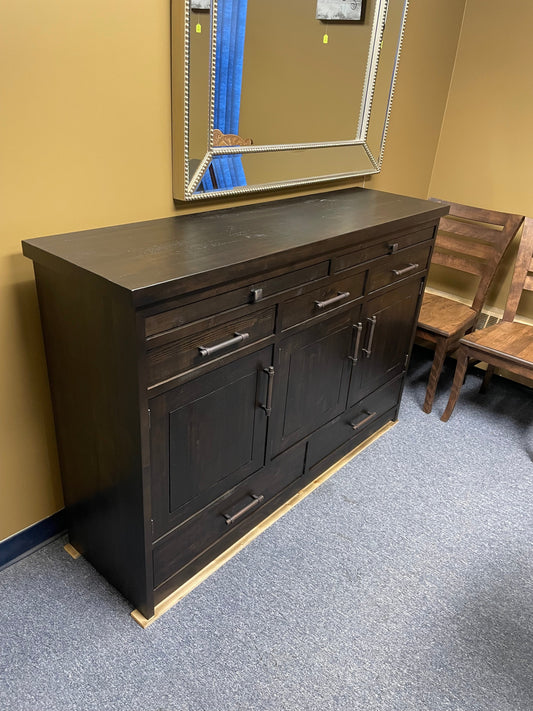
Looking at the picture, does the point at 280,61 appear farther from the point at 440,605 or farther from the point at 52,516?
the point at 440,605

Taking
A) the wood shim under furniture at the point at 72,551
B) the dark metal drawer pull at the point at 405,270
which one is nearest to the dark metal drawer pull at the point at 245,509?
the wood shim under furniture at the point at 72,551

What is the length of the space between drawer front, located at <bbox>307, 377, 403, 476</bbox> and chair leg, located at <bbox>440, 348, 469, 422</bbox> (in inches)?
9.8

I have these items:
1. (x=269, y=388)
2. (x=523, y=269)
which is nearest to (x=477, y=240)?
(x=523, y=269)

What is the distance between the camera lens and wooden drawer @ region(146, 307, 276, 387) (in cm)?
106

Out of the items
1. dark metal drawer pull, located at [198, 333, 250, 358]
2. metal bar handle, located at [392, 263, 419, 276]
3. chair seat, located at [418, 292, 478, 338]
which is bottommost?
chair seat, located at [418, 292, 478, 338]

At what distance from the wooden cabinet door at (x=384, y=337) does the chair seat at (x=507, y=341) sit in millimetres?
282

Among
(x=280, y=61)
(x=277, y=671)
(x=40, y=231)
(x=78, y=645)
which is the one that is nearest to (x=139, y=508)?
(x=78, y=645)

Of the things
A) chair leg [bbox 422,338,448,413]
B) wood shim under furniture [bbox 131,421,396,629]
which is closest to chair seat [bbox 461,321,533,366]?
chair leg [bbox 422,338,448,413]

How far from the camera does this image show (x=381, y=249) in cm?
162

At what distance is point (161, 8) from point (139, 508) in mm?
1158

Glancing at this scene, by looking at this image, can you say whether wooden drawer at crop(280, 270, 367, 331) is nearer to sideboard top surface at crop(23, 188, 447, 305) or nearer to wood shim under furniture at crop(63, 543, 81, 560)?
sideboard top surface at crop(23, 188, 447, 305)

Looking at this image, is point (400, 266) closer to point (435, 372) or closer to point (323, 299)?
point (323, 299)

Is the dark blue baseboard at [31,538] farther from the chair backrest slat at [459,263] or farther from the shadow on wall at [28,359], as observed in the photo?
the chair backrest slat at [459,263]

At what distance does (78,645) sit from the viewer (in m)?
1.26
